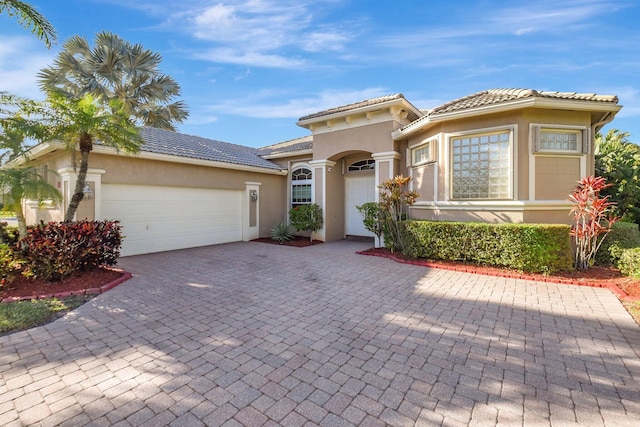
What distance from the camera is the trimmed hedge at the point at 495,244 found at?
22.1ft

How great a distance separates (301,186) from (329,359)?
35.8ft

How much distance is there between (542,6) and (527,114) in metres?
2.45

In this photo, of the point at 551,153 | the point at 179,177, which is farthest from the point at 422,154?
the point at 179,177

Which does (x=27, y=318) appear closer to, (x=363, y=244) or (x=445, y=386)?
(x=445, y=386)

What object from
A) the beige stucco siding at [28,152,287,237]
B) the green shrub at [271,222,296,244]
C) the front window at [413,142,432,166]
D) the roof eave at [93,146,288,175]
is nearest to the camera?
the roof eave at [93,146,288,175]

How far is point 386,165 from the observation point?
10.7 meters

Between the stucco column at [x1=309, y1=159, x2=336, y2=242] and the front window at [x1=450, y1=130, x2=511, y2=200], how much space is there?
5.22 meters

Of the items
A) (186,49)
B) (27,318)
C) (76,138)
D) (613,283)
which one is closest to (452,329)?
(613,283)

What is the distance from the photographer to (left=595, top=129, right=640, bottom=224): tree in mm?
9492

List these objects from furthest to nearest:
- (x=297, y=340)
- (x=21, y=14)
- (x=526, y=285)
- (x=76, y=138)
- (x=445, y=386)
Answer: (x=76, y=138) < (x=526, y=285) < (x=21, y=14) < (x=297, y=340) < (x=445, y=386)

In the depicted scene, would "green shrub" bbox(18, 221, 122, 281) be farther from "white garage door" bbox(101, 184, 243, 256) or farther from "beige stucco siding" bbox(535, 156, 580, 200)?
"beige stucco siding" bbox(535, 156, 580, 200)

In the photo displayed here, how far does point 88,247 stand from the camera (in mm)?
6273

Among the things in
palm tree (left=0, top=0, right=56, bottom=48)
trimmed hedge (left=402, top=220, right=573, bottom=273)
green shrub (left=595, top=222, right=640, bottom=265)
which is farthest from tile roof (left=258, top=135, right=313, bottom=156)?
green shrub (left=595, top=222, right=640, bottom=265)

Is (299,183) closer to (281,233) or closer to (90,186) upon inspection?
(281,233)
